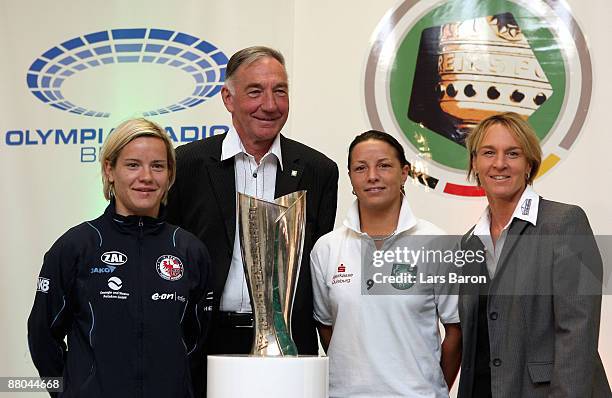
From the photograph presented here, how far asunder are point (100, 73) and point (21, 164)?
56 cm

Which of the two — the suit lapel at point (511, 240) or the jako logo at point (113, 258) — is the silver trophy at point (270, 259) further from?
the suit lapel at point (511, 240)

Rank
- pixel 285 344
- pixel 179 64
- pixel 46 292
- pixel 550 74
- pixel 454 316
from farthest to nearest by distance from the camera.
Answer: pixel 179 64
pixel 550 74
pixel 454 316
pixel 46 292
pixel 285 344

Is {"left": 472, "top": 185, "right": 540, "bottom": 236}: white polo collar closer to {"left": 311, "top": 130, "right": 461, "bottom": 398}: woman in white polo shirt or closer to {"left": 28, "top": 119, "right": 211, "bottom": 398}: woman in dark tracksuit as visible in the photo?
{"left": 311, "top": 130, "right": 461, "bottom": 398}: woman in white polo shirt

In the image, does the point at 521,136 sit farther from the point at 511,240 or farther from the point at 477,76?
the point at 477,76

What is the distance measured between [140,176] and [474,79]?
183cm

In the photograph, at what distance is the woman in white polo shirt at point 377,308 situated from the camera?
7.88ft

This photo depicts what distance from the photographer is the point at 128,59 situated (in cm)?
400

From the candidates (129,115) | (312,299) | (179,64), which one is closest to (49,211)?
(129,115)

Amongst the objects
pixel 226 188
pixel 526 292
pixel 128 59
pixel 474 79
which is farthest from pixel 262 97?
pixel 128 59

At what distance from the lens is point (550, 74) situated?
3678 millimetres

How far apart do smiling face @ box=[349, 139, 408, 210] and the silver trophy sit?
1.49 ft

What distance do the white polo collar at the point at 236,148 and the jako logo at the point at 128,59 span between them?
1.18 metres

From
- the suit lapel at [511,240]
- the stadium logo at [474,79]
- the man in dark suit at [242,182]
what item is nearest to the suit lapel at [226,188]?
the man in dark suit at [242,182]

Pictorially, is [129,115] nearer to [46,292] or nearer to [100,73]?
[100,73]
